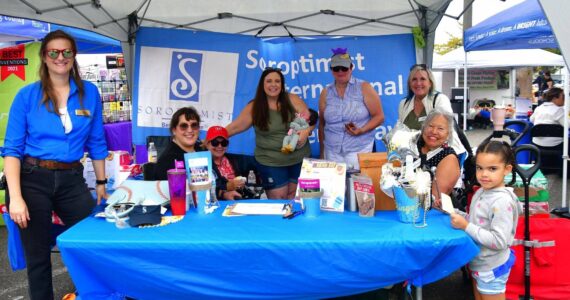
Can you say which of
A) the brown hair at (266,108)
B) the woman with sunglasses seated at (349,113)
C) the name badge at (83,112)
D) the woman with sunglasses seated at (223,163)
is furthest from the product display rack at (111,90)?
the name badge at (83,112)

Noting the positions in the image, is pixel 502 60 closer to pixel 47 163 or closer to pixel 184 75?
pixel 184 75

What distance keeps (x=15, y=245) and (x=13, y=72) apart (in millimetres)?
3301

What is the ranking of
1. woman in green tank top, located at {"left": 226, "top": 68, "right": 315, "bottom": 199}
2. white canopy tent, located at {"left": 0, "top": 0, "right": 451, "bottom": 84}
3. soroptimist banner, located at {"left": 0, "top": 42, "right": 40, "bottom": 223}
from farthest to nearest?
soroptimist banner, located at {"left": 0, "top": 42, "right": 40, "bottom": 223}, white canopy tent, located at {"left": 0, "top": 0, "right": 451, "bottom": 84}, woman in green tank top, located at {"left": 226, "top": 68, "right": 315, "bottom": 199}

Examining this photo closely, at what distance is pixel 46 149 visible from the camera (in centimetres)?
230

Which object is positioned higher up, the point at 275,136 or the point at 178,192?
the point at 275,136

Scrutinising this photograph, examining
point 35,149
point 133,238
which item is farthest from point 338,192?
point 35,149

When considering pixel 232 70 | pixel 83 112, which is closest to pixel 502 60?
pixel 232 70

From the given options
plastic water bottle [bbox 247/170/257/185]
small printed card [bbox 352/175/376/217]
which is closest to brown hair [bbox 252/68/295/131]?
plastic water bottle [bbox 247/170/257/185]

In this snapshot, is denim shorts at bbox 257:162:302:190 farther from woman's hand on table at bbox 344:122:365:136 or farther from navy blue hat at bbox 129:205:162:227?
navy blue hat at bbox 129:205:162:227

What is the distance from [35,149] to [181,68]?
2.20 meters

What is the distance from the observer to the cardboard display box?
2.40 m

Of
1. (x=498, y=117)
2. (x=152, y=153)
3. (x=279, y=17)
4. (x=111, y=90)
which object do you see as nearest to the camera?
(x=498, y=117)

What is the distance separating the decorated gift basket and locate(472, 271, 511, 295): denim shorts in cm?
40

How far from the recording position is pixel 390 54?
4.31 meters
